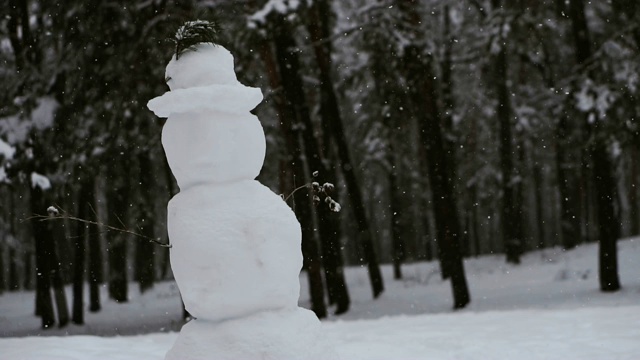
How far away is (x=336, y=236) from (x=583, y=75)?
5777 millimetres

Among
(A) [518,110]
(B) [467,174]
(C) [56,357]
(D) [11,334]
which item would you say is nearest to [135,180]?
(D) [11,334]

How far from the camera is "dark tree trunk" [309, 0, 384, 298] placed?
45.9ft

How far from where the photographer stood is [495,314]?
10.5m

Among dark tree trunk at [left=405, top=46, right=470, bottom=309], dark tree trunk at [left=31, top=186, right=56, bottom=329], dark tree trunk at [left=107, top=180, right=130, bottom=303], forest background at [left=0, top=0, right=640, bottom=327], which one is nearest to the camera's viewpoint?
forest background at [left=0, top=0, right=640, bottom=327]

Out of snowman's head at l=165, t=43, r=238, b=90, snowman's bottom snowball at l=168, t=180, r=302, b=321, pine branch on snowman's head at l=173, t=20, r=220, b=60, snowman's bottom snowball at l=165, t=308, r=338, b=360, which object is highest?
pine branch on snowman's head at l=173, t=20, r=220, b=60

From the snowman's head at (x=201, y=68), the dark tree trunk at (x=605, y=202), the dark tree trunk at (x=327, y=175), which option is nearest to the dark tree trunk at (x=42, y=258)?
the dark tree trunk at (x=327, y=175)

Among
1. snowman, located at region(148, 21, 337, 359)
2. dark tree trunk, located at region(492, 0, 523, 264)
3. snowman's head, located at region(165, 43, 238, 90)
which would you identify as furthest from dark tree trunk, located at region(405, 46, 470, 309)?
snowman, located at region(148, 21, 337, 359)

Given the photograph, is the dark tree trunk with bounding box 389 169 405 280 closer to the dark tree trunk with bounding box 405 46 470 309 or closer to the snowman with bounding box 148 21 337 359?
the dark tree trunk with bounding box 405 46 470 309

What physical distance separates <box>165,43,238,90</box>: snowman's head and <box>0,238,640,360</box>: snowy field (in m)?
2.24

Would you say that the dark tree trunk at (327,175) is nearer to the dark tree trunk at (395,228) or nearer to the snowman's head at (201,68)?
the dark tree trunk at (395,228)

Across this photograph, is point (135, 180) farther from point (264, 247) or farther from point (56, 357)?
point (264, 247)

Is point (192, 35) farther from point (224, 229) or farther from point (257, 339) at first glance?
point (257, 339)

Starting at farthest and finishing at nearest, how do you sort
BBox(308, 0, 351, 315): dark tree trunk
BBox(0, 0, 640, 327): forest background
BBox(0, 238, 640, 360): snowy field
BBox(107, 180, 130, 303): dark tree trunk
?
BBox(107, 180, 130, 303): dark tree trunk, BBox(308, 0, 351, 315): dark tree trunk, BBox(0, 0, 640, 327): forest background, BBox(0, 238, 640, 360): snowy field

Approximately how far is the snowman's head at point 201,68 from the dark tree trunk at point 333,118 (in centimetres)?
792
